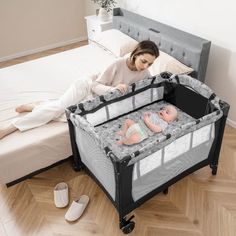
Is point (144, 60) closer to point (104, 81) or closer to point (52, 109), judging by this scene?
point (104, 81)

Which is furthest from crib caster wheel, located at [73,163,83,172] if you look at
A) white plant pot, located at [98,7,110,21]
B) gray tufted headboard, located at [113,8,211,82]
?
white plant pot, located at [98,7,110,21]

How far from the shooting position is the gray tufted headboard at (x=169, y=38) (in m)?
2.37

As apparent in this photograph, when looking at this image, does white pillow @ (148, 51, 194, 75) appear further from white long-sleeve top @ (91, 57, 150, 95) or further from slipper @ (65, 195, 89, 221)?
slipper @ (65, 195, 89, 221)

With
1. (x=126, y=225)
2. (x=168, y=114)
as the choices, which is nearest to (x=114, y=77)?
(x=168, y=114)

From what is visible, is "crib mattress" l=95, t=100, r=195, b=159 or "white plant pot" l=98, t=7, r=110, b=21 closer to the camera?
"crib mattress" l=95, t=100, r=195, b=159

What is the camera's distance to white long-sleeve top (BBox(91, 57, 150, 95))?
208 cm

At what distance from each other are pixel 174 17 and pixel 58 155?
1813 millimetres

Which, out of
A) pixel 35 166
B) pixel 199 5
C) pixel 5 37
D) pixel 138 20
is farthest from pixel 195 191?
pixel 5 37

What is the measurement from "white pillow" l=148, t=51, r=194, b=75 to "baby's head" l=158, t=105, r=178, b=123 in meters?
0.44

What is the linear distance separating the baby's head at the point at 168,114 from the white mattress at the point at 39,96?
74cm

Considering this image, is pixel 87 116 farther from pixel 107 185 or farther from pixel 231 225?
pixel 231 225

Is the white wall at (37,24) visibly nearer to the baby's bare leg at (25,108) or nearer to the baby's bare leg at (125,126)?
the baby's bare leg at (25,108)

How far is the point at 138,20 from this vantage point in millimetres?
3066

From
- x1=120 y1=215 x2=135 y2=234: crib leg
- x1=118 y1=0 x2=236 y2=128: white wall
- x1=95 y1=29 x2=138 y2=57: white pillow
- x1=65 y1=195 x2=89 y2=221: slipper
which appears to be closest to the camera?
x1=120 y1=215 x2=135 y2=234: crib leg
